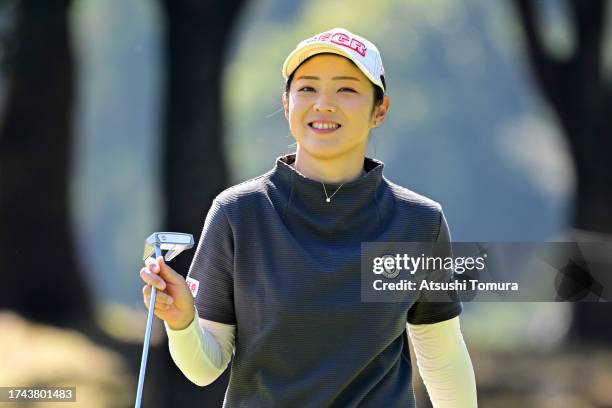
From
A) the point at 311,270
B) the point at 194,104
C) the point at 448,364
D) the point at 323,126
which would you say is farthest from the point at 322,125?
the point at 194,104

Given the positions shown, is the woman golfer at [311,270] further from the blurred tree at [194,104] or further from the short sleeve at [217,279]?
the blurred tree at [194,104]

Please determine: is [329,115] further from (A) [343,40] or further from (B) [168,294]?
(B) [168,294]

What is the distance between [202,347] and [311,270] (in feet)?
0.92

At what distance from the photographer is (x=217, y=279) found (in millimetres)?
2842

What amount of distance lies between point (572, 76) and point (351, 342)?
7216mm

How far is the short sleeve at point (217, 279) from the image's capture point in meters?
2.84

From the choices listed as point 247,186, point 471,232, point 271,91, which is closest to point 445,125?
point 471,232

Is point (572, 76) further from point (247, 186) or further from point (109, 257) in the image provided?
point (109, 257)

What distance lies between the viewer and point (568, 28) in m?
9.96

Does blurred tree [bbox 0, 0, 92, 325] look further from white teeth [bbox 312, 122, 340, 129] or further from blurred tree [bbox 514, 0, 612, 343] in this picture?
white teeth [bbox 312, 122, 340, 129]

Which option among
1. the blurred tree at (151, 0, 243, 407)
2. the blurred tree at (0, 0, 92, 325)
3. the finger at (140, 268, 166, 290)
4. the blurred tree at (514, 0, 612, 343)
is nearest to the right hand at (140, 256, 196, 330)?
the finger at (140, 268, 166, 290)

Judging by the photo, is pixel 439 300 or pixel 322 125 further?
pixel 439 300

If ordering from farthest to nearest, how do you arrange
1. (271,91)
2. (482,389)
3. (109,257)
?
(109,257) → (271,91) → (482,389)

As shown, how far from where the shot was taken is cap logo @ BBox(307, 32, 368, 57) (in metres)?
2.90
